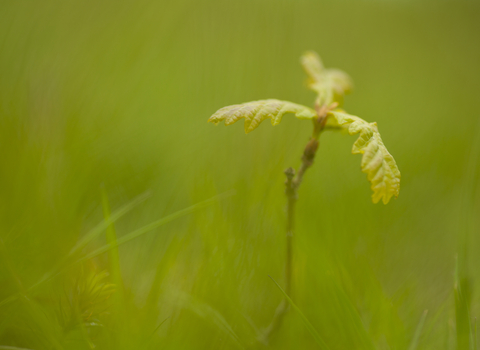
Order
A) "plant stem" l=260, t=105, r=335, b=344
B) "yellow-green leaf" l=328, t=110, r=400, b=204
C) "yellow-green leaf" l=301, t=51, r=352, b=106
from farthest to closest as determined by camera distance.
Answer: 1. "yellow-green leaf" l=301, t=51, r=352, b=106
2. "plant stem" l=260, t=105, r=335, b=344
3. "yellow-green leaf" l=328, t=110, r=400, b=204

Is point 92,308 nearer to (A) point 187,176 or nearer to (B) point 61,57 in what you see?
(A) point 187,176

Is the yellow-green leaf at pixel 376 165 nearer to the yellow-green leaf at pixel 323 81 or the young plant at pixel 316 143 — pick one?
the young plant at pixel 316 143

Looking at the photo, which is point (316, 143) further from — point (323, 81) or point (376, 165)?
point (323, 81)

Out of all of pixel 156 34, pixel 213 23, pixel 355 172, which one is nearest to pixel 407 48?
pixel 213 23

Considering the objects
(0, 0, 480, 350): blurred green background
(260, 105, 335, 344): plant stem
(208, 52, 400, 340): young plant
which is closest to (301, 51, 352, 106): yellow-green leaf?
(208, 52, 400, 340): young plant

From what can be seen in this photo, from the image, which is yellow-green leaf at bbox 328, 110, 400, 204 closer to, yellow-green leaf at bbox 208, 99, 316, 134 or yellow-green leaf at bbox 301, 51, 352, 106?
yellow-green leaf at bbox 208, 99, 316, 134

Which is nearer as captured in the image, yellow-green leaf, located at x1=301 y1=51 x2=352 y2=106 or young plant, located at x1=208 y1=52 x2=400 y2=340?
young plant, located at x1=208 y1=52 x2=400 y2=340

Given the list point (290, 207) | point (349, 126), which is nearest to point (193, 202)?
point (290, 207)
